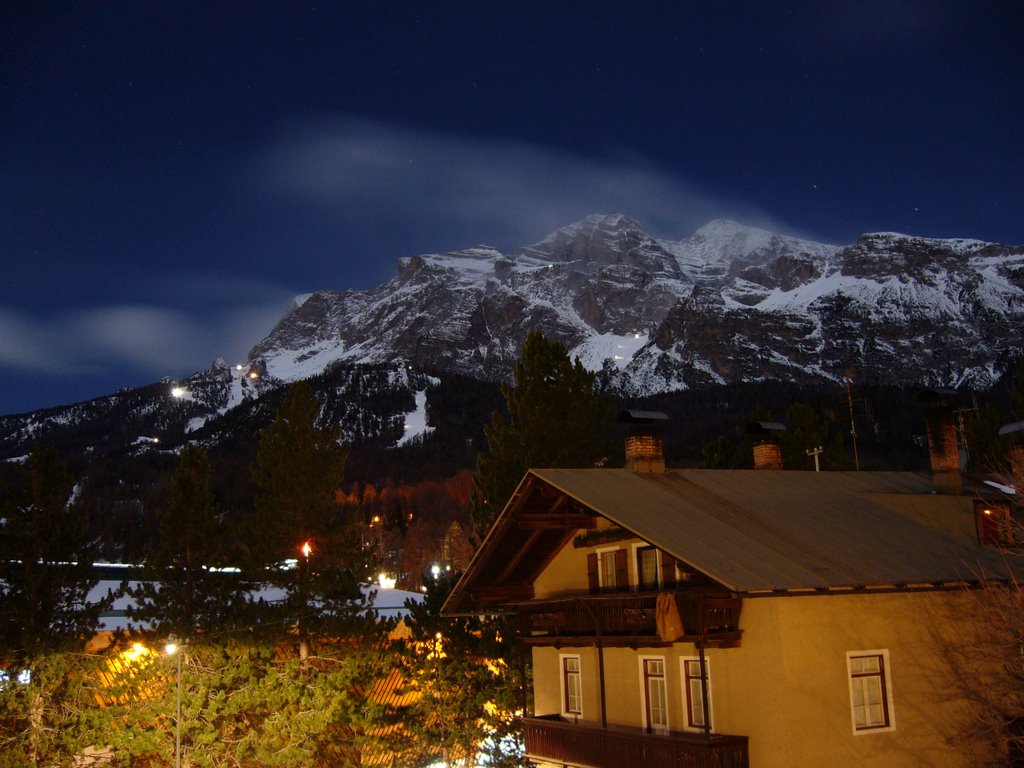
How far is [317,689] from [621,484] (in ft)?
38.2

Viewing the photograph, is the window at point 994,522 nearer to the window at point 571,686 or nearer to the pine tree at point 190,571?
the window at point 571,686

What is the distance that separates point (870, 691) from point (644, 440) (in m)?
7.94

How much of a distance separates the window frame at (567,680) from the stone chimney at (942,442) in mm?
9471

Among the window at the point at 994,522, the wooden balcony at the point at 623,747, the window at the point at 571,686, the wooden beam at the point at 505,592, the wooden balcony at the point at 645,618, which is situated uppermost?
the window at the point at 994,522

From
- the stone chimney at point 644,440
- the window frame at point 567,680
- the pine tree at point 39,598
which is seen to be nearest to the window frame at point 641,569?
the stone chimney at point 644,440

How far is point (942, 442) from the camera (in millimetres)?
24172

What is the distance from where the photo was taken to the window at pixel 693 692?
1873 cm

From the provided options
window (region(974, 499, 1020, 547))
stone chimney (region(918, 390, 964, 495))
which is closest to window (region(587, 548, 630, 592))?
window (region(974, 499, 1020, 547))

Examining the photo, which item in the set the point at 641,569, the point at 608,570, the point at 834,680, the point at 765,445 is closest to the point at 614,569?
the point at 608,570

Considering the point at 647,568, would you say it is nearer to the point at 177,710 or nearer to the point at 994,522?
the point at 994,522

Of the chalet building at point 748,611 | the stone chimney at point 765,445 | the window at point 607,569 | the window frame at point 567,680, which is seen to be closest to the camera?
the chalet building at point 748,611

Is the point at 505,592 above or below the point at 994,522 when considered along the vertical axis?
below

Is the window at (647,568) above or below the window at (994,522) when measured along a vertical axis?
below

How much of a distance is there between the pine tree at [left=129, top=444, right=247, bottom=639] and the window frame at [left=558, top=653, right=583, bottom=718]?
996cm
